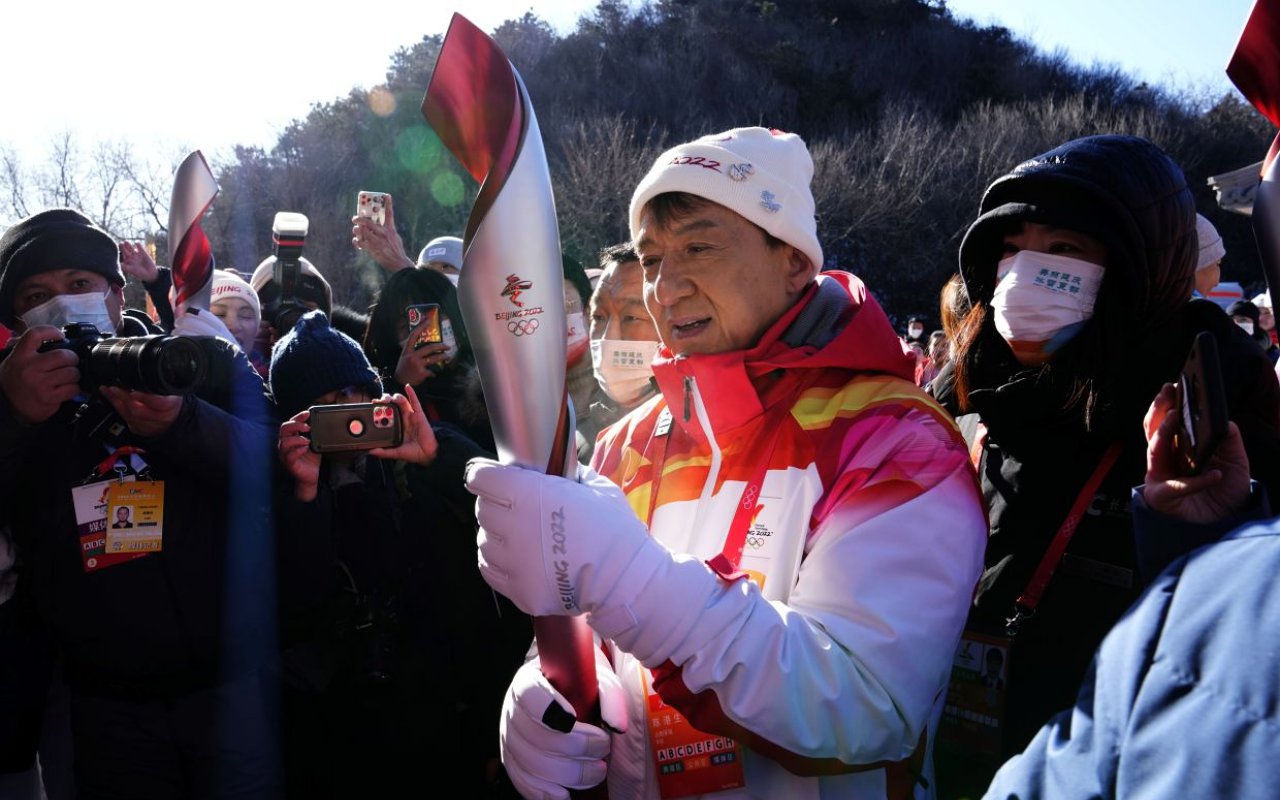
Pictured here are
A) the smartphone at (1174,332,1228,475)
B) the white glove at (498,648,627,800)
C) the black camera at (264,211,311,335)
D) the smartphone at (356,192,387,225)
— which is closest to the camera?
the smartphone at (1174,332,1228,475)

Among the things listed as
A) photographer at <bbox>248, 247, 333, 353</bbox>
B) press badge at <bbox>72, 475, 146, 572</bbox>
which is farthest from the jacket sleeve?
photographer at <bbox>248, 247, 333, 353</bbox>

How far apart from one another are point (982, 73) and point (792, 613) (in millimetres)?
39365

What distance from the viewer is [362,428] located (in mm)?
1980

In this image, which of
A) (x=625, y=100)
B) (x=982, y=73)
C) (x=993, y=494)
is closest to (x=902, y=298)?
(x=625, y=100)

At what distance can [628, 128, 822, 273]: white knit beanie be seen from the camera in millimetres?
1744

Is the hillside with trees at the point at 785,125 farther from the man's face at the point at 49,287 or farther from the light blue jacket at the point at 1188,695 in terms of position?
the light blue jacket at the point at 1188,695

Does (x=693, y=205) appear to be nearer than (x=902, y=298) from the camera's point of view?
Yes

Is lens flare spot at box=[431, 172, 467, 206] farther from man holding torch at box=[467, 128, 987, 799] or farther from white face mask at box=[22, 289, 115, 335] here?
man holding torch at box=[467, 128, 987, 799]

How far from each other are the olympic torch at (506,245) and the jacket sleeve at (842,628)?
0.31 m

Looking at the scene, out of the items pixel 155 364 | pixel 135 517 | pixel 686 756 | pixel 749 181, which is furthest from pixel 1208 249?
pixel 135 517

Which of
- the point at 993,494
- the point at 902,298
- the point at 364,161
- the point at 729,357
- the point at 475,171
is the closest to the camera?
the point at 475,171

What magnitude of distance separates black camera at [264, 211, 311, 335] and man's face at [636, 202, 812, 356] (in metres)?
3.28

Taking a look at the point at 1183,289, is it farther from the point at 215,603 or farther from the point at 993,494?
the point at 215,603

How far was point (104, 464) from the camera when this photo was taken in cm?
234
